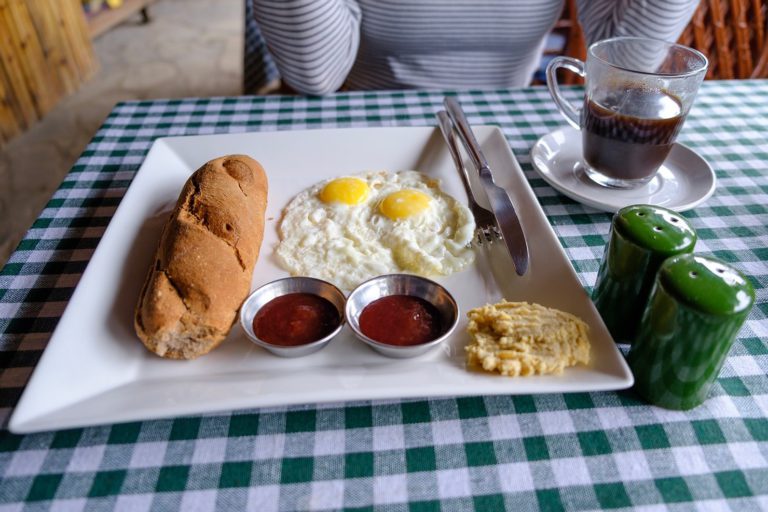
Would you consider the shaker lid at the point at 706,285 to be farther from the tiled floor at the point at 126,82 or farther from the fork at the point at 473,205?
the tiled floor at the point at 126,82

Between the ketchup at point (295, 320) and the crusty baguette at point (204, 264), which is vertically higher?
the crusty baguette at point (204, 264)

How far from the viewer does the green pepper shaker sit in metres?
1.12

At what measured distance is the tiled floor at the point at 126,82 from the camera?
4090 millimetres

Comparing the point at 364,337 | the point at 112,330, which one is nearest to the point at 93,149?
the point at 112,330

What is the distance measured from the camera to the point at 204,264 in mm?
1328

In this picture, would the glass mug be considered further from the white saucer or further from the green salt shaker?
the green salt shaker

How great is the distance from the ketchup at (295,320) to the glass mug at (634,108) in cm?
98

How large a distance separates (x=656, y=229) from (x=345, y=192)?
927 millimetres

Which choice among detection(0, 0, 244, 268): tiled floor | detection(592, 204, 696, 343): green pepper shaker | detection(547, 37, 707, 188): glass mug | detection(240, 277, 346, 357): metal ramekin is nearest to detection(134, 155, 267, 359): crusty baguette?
detection(240, 277, 346, 357): metal ramekin

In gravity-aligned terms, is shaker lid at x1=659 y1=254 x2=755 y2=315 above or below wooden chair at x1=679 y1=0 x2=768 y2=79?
above

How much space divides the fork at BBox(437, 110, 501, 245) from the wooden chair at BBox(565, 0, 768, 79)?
6.51 feet

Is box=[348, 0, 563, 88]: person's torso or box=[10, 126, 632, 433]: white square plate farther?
box=[348, 0, 563, 88]: person's torso

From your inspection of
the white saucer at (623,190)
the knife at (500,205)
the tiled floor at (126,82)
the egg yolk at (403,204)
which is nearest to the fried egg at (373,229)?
the egg yolk at (403,204)

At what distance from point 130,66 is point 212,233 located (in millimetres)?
5428
